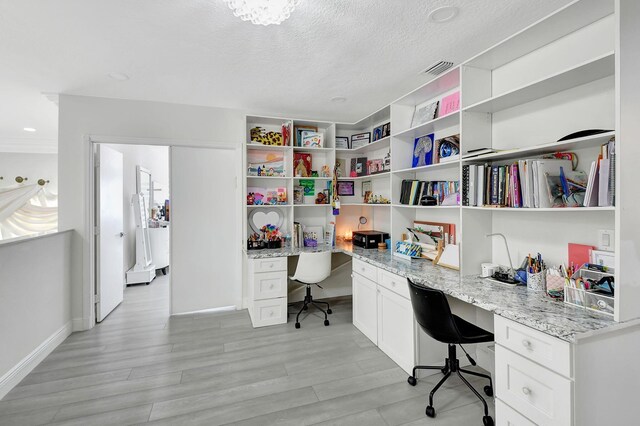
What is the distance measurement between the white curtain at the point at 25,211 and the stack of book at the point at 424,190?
6008 millimetres

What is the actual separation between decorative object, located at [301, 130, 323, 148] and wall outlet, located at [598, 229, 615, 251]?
2.80 m

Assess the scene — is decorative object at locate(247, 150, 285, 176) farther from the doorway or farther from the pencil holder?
the pencil holder

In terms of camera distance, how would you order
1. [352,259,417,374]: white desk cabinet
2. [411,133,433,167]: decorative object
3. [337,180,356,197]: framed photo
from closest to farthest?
1. [352,259,417,374]: white desk cabinet
2. [411,133,433,167]: decorative object
3. [337,180,356,197]: framed photo

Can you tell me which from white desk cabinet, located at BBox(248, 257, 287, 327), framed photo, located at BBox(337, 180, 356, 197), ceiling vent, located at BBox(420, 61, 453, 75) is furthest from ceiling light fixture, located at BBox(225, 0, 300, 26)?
framed photo, located at BBox(337, 180, 356, 197)

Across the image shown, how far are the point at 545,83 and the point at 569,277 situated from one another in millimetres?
1104

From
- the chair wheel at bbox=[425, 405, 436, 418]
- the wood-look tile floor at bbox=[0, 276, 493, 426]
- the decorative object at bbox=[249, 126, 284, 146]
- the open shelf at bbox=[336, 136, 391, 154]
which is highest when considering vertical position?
the decorative object at bbox=[249, 126, 284, 146]

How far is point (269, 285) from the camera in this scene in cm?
316

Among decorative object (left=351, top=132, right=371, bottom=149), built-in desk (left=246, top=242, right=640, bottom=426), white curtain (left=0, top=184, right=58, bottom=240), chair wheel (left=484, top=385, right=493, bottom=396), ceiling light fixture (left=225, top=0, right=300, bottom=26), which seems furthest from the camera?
white curtain (left=0, top=184, right=58, bottom=240)

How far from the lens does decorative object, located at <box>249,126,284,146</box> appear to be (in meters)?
3.56

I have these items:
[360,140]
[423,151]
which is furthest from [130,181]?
[423,151]

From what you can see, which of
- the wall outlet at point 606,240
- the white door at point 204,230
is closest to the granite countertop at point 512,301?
the wall outlet at point 606,240

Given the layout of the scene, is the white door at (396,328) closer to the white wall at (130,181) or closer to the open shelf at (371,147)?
the open shelf at (371,147)

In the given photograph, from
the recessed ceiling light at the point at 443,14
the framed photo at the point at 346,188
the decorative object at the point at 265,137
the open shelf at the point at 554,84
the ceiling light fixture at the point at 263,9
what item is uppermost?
the recessed ceiling light at the point at 443,14

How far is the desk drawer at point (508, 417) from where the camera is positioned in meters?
1.37
